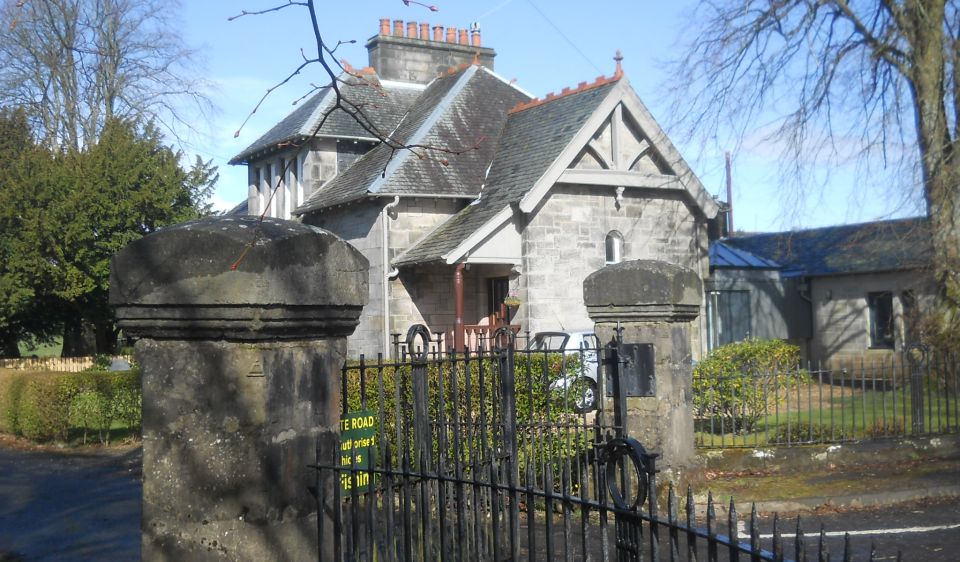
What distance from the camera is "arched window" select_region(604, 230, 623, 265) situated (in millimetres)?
21516

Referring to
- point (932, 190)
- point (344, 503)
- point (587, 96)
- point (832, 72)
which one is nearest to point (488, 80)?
point (587, 96)

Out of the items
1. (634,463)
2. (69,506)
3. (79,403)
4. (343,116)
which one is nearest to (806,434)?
(634,463)

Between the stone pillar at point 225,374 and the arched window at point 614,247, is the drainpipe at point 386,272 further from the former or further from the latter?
the stone pillar at point 225,374

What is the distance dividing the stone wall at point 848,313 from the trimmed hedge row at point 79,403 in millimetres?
19018

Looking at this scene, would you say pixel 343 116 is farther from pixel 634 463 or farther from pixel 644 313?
pixel 634 463

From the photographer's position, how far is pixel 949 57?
1741cm

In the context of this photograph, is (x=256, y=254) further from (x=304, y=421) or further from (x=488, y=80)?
(x=488, y=80)

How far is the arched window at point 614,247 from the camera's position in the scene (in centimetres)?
2152

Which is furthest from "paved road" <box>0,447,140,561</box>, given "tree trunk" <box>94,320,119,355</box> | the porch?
"tree trunk" <box>94,320,119,355</box>

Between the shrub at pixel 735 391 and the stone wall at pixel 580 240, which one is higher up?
the stone wall at pixel 580 240

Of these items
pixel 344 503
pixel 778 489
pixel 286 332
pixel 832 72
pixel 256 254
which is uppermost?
pixel 832 72

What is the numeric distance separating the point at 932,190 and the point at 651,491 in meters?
15.7

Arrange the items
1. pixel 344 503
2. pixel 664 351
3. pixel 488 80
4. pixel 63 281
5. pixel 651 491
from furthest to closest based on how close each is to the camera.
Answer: pixel 63 281 → pixel 488 80 → pixel 664 351 → pixel 344 503 → pixel 651 491

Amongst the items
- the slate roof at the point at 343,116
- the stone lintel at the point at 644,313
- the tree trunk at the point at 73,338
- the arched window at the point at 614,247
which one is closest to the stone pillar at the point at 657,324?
the stone lintel at the point at 644,313
